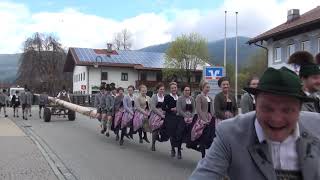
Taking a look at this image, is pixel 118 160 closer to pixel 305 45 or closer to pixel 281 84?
pixel 281 84

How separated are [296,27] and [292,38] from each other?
5.95 feet

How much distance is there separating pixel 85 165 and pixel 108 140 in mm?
5665

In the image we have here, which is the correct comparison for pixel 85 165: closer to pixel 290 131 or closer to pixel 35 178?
pixel 35 178

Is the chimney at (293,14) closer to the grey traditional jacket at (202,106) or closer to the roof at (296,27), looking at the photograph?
the roof at (296,27)

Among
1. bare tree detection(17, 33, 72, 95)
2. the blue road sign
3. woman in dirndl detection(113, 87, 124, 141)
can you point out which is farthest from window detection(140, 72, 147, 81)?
woman in dirndl detection(113, 87, 124, 141)

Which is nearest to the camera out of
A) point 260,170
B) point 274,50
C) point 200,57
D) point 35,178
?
point 260,170

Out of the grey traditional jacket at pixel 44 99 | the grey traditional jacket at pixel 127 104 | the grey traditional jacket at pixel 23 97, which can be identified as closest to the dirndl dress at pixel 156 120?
the grey traditional jacket at pixel 127 104

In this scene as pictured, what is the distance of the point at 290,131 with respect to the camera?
2.21 meters

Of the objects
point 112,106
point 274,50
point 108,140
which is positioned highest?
point 274,50

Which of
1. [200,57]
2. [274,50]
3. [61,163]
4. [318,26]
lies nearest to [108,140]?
[61,163]

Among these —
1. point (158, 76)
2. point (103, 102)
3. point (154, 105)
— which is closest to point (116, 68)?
point (158, 76)

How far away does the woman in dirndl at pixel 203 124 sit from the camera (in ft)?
33.6

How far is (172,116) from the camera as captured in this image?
12.0 meters

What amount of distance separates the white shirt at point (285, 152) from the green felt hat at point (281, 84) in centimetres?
17
